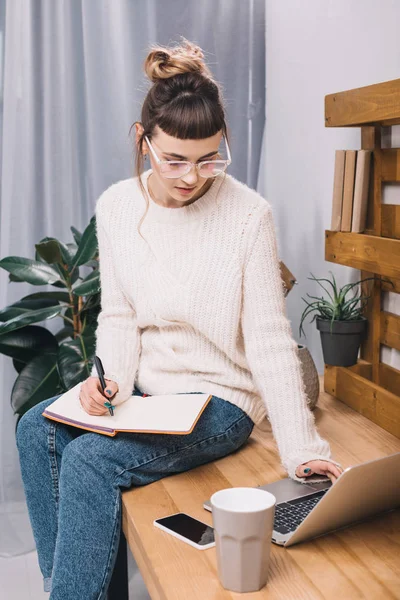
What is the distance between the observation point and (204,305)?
4.90 ft

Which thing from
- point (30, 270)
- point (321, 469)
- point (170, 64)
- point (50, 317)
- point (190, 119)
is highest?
point (170, 64)

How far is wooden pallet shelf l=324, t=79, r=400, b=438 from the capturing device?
1590mm

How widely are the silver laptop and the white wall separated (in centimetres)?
62

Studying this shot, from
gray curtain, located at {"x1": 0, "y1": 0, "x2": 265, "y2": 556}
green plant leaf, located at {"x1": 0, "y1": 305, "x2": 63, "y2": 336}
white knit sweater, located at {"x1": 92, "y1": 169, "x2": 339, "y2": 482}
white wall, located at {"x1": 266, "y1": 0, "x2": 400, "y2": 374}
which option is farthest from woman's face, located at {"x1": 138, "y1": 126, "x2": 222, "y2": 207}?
gray curtain, located at {"x1": 0, "y1": 0, "x2": 265, "y2": 556}

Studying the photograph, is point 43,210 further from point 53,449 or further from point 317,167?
point 53,449

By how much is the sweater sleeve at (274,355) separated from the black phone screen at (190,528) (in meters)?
0.22

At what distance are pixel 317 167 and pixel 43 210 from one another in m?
0.91

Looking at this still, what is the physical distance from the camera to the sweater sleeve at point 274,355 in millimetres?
1358

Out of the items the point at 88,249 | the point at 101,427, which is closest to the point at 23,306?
the point at 88,249

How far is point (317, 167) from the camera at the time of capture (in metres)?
2.16

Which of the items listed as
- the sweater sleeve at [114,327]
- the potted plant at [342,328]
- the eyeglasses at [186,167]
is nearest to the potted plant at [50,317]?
the sweater sleeve at [114,327]

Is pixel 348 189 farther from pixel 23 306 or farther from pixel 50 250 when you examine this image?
pixel 23 306

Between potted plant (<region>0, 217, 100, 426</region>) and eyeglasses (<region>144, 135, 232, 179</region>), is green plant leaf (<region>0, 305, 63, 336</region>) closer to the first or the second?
potted plant (<region>0, 217, 100, 426</region>)

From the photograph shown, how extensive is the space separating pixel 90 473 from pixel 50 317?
2.78ft
